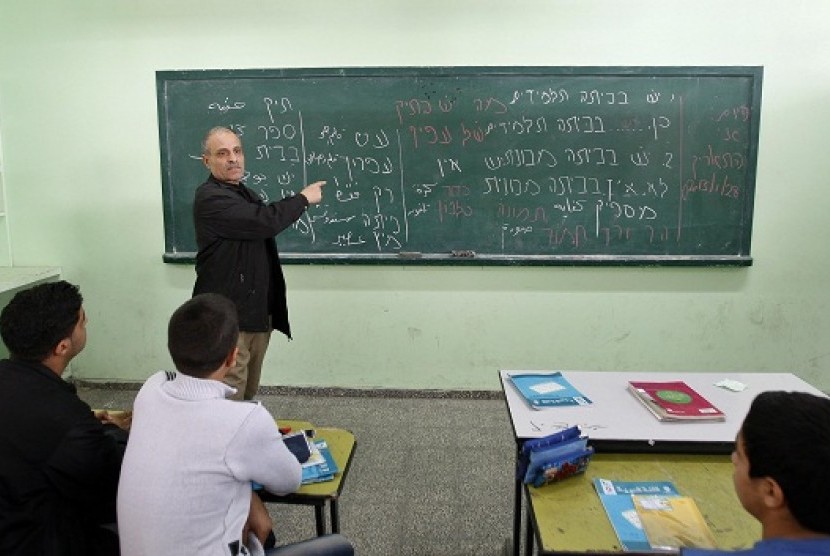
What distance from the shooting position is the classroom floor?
8.08 feet

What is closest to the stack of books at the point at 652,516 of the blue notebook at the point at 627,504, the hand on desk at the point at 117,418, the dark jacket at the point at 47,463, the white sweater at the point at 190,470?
the blue notebook at the point at 627,504

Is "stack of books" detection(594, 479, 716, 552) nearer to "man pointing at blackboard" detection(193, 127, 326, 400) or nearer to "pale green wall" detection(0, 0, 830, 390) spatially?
"man pointing at blackboard" detection(193, 127, 326, 400)

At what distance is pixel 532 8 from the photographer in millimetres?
3500

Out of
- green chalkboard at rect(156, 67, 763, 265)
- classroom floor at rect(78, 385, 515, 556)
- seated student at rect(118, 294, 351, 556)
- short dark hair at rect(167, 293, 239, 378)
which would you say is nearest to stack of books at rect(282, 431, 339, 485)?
seated student at rect(118, 294, 351, 556)

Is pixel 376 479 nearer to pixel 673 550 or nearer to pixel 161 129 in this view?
pixel 673 550

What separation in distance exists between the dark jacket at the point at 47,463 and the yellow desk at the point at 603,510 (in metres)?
1.04

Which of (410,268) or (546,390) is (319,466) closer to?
(546,390)

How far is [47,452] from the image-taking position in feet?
4.28

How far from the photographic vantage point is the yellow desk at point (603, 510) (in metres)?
1.37

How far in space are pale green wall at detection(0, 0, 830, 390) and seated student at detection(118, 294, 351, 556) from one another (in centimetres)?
252

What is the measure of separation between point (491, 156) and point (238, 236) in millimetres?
1659

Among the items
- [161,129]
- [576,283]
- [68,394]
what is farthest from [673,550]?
[161,129]

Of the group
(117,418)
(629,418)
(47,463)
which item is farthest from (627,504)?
(117,418)

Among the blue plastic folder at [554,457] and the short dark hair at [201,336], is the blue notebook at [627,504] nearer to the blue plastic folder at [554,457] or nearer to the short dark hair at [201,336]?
the blue plastic folder at [554,457]
